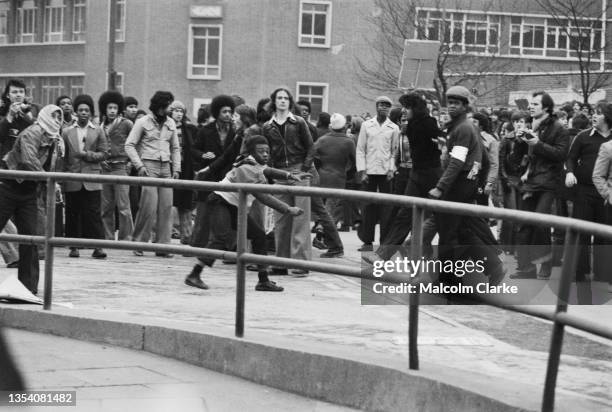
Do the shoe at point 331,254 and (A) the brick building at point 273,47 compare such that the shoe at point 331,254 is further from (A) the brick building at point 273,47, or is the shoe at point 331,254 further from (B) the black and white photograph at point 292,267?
(A) the brick building at point 273,47

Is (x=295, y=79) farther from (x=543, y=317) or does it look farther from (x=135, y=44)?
(x=543, y=317)

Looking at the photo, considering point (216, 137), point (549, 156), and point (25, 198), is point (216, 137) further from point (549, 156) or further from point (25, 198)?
point (25, 198)

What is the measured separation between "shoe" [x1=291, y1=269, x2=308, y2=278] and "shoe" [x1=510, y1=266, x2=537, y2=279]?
1.60 meters

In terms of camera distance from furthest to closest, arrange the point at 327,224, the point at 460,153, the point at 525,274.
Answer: the point at 460,153
the point at 327,224
the point at 525,274

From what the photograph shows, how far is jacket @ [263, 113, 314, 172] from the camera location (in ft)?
42.1

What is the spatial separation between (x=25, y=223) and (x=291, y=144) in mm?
3715

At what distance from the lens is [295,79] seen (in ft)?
172

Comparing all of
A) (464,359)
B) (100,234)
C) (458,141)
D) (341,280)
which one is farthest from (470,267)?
(458,141)

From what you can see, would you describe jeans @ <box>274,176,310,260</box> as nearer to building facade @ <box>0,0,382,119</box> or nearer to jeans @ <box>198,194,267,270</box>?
jeans @ <box>198,194,267,270</box>

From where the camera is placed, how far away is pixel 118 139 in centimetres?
1509

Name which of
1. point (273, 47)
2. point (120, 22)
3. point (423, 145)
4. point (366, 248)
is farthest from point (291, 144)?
point (120, 22)

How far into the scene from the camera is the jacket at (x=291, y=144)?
1282 centimetres

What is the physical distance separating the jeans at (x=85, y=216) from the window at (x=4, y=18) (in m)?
55.4

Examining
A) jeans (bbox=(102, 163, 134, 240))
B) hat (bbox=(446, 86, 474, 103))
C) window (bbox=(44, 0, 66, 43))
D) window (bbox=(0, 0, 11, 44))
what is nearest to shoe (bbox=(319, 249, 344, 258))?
jeans (bbox=(102, 163, 134, 240))
